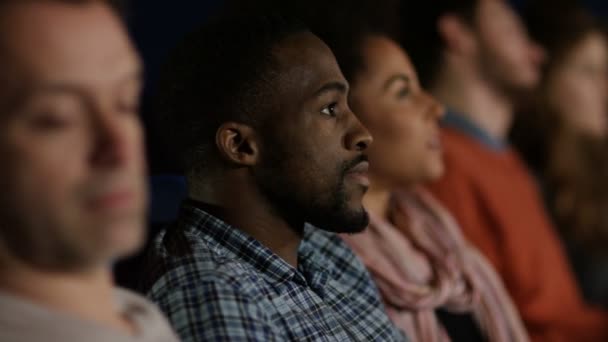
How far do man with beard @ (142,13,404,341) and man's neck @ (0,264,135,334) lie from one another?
19cm

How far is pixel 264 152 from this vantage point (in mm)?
798

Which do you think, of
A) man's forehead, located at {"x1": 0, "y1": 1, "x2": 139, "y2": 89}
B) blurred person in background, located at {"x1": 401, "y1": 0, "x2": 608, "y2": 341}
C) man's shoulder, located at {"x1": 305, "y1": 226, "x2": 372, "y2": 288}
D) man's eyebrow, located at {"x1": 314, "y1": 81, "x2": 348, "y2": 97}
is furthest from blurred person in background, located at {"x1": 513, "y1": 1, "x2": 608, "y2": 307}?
man's forehead, located at {"x1": 0, "y1": 1, "x2": 139, "y2": 89}

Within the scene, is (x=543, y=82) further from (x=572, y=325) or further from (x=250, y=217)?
(x=250, y=217)

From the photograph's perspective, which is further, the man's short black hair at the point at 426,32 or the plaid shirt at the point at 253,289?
the man's short black hair at the point at 426,32

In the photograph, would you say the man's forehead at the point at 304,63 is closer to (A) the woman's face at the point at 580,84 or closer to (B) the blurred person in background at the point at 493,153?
(B) the blurred person in background at the point at 493,153

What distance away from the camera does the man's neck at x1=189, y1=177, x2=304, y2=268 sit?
2.62 ft

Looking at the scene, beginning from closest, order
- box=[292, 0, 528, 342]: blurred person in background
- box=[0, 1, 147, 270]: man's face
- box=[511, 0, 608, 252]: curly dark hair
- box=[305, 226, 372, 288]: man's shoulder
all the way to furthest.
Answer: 1. box=[0, 1, 147, 270]: man's face
2. box=[305, 226, 372, 288]: man's shoulder
3. box=[292, 0, 528, 342]: blurred person in background
4. box=[511, 0, 608, 252]: curly dark hair

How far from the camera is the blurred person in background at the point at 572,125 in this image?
6.41 feet

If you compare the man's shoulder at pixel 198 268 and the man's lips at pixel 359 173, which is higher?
the man's lips at pixel 359 173

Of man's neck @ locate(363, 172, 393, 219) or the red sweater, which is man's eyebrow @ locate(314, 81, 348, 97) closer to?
man's neck @ locate(363, 172, 393, 219)

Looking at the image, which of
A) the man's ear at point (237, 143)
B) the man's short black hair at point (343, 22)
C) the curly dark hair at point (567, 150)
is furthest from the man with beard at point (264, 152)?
the curly dark hair at point (567, 150)

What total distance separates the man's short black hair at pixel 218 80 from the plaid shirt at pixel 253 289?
0.20 ft

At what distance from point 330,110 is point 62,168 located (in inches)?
13.7

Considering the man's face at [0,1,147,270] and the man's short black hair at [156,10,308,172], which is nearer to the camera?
the man's face at [0,1,147,270]
